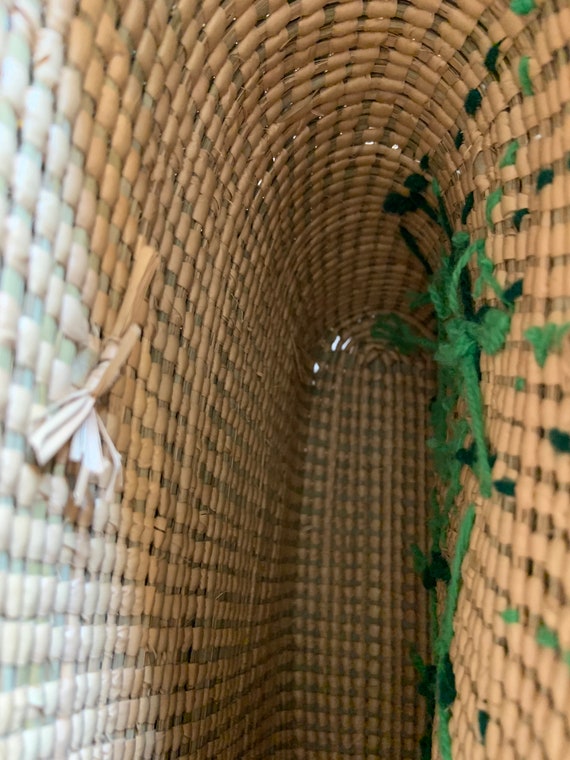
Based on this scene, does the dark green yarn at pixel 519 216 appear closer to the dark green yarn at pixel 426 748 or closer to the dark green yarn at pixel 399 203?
the dark green yarn at pixel 399 203

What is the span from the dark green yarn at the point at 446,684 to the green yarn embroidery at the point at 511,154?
0.32m

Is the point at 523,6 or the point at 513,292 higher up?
the point at 523,6

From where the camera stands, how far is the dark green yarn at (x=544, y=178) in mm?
426

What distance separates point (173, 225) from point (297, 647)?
1.54 feet

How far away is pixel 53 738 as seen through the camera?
0.38 metres

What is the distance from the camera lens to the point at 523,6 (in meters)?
0.44

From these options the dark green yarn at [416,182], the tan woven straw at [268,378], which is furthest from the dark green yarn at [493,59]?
the dark green yarn at [416,182]

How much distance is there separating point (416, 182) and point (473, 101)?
0.12 m

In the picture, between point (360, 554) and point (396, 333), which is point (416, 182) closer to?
point (396, 333)

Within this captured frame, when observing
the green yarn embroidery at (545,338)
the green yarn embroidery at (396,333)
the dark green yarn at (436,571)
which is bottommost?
the dark green yarn at (436,571)

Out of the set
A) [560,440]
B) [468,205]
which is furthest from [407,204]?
[560,440]

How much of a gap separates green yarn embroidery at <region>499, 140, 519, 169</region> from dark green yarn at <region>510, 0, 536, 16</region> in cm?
7

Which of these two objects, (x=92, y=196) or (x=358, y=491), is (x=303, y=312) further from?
(x=92, y=196)

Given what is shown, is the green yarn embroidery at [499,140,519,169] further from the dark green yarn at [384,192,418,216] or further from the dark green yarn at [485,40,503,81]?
the dark green yarn at [384,192,418,216]
